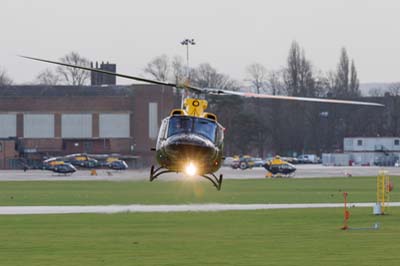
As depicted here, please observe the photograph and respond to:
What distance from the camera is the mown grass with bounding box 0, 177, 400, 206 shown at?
6688cm

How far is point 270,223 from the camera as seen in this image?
4644cm

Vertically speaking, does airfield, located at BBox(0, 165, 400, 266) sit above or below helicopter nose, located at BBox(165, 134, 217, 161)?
below

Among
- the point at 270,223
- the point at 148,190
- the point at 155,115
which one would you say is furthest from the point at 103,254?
the point at 155,115

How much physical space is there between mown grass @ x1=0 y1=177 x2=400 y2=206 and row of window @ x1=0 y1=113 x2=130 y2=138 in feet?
205

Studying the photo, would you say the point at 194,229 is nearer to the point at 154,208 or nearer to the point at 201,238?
the point at 201,238

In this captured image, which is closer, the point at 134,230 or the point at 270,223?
the point at 134,230

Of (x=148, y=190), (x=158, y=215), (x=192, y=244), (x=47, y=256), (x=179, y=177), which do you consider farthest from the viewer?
(x=179, y=177)

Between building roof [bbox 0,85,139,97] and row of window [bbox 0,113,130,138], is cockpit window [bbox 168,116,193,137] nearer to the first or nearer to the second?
row of window [bbox 0,113,130,138]

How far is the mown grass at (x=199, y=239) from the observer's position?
33.0 m

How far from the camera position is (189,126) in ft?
139

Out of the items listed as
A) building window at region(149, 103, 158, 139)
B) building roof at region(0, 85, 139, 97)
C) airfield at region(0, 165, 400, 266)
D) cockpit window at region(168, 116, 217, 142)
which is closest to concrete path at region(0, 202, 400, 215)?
airfield at region(0, 165, 400, 266)

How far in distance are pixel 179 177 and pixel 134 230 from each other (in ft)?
205

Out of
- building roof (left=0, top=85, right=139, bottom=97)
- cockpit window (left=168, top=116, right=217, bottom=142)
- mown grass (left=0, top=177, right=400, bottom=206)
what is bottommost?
mown grass (left=0, top=177, right=400, bottom=206)

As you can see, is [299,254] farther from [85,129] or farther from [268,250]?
[85,129]
